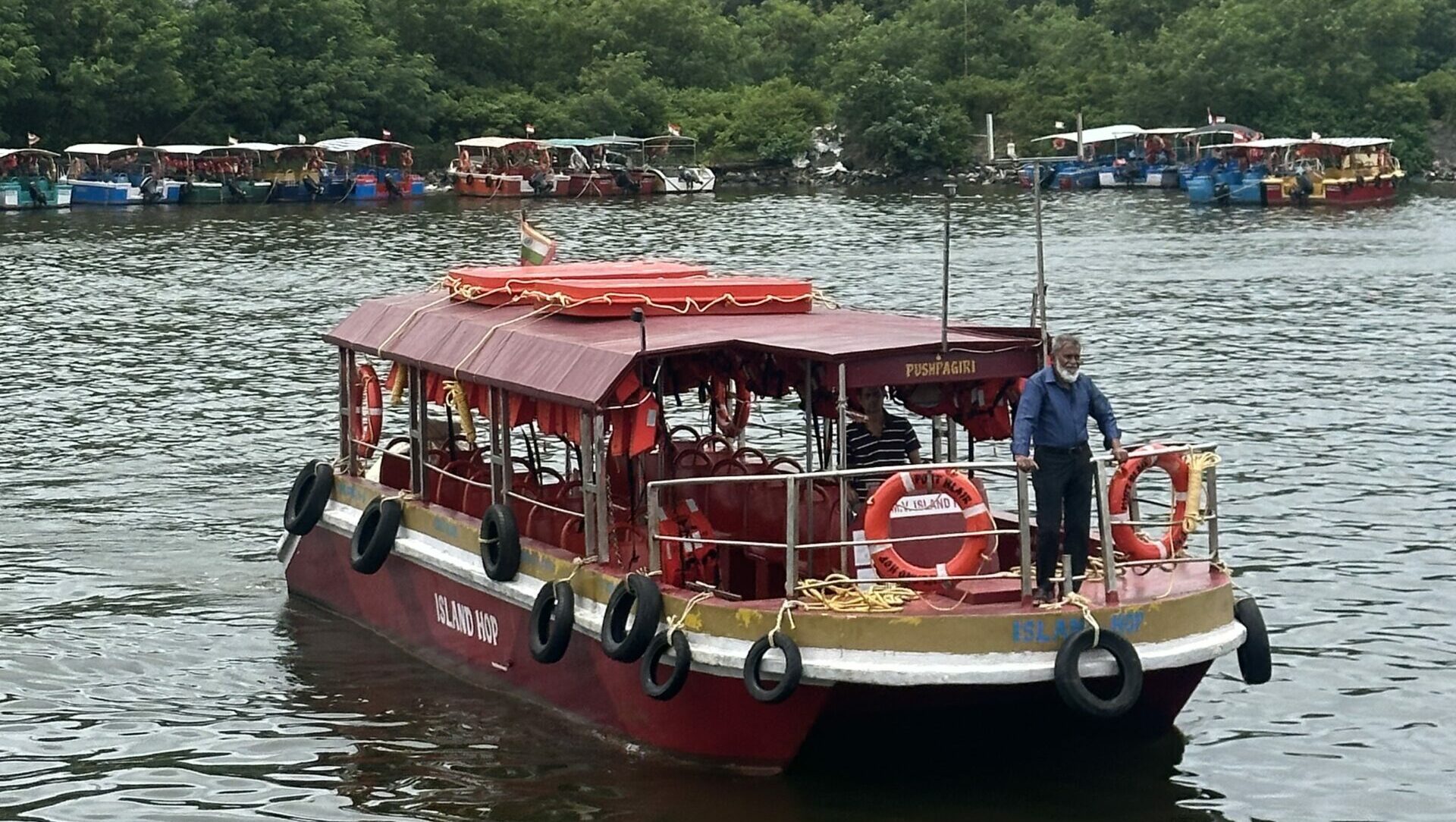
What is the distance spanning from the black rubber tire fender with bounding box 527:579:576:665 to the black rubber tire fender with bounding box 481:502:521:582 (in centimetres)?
35

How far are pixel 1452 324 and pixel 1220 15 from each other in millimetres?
53264

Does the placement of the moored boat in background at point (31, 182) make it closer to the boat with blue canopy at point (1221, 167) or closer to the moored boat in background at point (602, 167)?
the moored boat in background at point (602, 167)

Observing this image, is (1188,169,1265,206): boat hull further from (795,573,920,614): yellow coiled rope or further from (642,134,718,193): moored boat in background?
(795,573,920,614): yellow coiled rope

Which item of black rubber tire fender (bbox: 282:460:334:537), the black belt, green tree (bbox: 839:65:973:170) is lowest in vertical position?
black rubber tire fender (bbox: 282:460:334:537)

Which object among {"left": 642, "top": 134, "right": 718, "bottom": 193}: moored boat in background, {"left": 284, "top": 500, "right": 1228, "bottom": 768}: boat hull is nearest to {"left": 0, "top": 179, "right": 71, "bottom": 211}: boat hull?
{"left": 642, "top": 134, "right": 718, "bottom": 193}: moored boat in background

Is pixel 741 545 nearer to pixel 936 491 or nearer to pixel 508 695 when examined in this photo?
pixel 936 491

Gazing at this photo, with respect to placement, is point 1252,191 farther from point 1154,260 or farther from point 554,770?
point 554,770

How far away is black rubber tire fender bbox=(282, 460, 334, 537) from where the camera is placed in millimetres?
15531

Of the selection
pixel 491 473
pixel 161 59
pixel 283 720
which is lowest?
pixel 283 720

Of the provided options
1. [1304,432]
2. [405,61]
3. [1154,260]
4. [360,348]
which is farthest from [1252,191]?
[360,348]

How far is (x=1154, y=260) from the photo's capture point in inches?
1732

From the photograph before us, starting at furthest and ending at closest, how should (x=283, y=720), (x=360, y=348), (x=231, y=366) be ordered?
(x=231, y=366), (x=360, y=348), (x=283, y=720)

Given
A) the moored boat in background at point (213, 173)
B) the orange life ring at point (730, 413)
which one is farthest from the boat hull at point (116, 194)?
the orange life ring at point (730, 413)

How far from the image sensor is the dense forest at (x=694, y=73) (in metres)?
76.8
